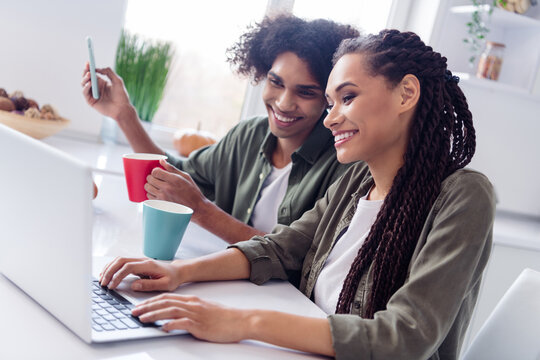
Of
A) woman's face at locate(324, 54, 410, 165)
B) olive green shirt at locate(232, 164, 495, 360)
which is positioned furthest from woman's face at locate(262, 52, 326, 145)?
olive green shirt at locate(232, 164, 495, 360)

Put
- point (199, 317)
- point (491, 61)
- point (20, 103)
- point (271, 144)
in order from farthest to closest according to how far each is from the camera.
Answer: point (491, 61) < point (20, 103) < point (271, 144) < point (199, 317)

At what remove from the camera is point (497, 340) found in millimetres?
1055

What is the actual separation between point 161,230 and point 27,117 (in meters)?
1.04

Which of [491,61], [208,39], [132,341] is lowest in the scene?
[132,341]

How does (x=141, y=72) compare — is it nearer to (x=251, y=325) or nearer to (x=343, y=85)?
(x=343, y=85)

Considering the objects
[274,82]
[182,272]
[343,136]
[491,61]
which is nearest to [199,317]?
[182,272]

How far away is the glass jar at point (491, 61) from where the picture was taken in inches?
103

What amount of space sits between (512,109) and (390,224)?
2.05m

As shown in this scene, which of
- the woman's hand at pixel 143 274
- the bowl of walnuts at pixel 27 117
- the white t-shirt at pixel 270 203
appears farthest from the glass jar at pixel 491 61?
the woman's hand at pixel 143 274

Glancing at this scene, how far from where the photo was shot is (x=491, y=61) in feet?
8.54

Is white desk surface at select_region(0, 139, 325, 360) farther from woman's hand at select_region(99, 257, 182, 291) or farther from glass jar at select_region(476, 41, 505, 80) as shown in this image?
glass jar at select_region(476, 41, 505, 80)

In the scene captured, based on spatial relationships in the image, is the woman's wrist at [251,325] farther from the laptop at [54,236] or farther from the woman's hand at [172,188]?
the woman's hand at [172,188]

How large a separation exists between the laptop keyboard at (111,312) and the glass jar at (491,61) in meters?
2.19

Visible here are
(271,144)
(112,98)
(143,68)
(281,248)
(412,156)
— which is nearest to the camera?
(412,156)
